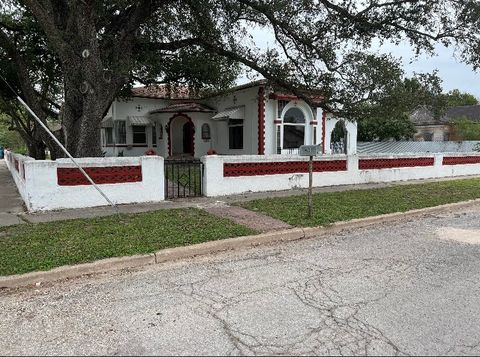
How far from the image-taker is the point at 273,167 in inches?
467

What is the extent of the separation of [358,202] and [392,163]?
5513 mm

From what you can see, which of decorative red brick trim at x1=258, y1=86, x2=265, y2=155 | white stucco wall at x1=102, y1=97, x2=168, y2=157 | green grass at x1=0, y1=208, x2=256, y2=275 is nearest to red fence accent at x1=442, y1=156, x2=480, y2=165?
decorative red brick trim at x1=258, y1=86, x2=265, y2=155

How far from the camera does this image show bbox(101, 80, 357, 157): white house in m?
20.7

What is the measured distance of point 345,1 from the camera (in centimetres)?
1172

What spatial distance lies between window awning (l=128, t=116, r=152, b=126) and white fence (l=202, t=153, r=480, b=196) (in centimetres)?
1427

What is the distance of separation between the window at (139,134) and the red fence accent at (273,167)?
15061mm

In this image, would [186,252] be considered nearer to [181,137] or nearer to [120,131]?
[120,131]

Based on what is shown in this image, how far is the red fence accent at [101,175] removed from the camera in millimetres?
8914

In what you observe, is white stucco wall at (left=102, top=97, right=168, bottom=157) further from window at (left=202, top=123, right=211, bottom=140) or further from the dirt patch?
the dirt patch

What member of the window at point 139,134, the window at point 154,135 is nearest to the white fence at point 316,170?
the window at point 154,135

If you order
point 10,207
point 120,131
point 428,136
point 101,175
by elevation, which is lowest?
point 10,207

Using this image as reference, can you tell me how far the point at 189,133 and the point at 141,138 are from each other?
2985 millimetres

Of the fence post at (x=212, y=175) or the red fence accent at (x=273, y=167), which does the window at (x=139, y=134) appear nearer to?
the red fence accent at (x=273, y=167)

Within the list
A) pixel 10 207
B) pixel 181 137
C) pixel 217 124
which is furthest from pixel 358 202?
pixel 181 137
